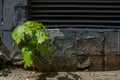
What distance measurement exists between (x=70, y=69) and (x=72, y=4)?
1.11 meters

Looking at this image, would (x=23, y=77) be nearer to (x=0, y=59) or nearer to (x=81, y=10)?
(x=0, y=59)

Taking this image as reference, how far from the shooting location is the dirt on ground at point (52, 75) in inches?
186

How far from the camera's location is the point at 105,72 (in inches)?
195

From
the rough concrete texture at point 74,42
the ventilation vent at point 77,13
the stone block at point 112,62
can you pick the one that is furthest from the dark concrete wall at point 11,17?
the stone block at point 112,62

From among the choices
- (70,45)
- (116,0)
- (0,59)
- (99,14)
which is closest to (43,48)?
(70,45)

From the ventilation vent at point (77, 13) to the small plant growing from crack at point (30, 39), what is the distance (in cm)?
47

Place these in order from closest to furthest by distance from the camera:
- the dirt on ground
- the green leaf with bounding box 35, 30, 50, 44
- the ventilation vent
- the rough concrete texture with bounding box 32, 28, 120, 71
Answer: the green leaf with bounding box 35, 30, 50, 44
the dirt on ground
the rough concrete texture with bounding box 32, 28, 120, 71
the ventilation vent

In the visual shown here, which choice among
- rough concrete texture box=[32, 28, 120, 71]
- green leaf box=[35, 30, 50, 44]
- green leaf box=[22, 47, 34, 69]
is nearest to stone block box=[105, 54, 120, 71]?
rough concrete texture box=[32, 28, 120, 71]

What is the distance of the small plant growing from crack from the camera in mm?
4355

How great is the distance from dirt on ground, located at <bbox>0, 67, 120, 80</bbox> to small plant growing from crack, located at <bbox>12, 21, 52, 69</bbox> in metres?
0.33

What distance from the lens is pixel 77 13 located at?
5.09 meters

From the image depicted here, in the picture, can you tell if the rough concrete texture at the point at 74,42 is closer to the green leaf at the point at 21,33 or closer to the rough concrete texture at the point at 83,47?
the rough concrete texture at the point at 83,47

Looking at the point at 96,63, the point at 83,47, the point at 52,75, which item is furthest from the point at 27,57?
the point at 96,63

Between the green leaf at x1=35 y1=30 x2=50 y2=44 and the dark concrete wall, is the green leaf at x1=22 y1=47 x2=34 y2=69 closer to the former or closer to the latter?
the green leaf at x1=35 y1=30 x2=50 y2=44
